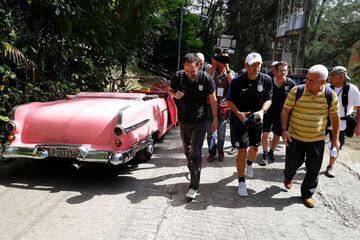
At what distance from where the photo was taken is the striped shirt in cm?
436

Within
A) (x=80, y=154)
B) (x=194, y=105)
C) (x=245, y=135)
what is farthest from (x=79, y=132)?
(x=245, y=135)

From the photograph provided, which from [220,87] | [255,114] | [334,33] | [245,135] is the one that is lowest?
[245,135]

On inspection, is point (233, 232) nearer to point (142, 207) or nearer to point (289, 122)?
point (142, 207)

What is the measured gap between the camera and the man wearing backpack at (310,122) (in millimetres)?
4345

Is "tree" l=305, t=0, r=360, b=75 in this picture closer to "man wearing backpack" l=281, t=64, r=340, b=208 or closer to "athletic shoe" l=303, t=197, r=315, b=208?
"man wearing backpack" l=281, t=64, r=340, b=208

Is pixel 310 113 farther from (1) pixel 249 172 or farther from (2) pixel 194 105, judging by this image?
(1) pixel 249 172

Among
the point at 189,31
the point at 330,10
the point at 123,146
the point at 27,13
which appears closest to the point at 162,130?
the point at 123,146

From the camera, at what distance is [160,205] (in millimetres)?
4301

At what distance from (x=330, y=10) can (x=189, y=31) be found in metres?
11.9

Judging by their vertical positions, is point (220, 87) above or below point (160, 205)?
above

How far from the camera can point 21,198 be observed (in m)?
4.30

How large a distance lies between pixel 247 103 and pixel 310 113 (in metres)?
0.77

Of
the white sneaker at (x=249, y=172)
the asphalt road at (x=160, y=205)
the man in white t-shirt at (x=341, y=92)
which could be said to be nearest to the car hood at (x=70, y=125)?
the asphalt road at (x=160, y=205)

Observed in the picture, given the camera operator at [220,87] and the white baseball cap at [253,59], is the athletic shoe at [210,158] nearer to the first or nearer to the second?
the camera operator at [220,87]
